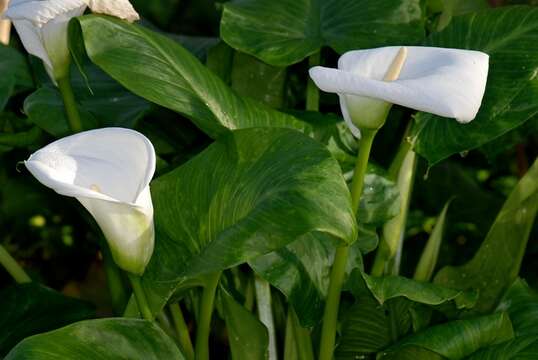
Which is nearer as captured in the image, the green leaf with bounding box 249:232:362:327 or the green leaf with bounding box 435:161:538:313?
the green leaf with bounding box 249:232:362:327

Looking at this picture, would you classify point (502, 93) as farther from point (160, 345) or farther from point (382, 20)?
point (160, 345)

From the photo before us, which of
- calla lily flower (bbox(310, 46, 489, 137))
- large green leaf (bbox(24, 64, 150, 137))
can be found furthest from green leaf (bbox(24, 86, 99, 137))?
calla lily flower (bbox(310, 46, 489, 137))

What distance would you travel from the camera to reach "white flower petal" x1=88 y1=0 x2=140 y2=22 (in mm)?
1008

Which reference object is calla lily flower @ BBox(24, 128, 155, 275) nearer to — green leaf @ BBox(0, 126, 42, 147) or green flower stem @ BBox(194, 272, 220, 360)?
green flower stem @ BBox(194, 272, 220, 360)

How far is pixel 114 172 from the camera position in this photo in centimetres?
88

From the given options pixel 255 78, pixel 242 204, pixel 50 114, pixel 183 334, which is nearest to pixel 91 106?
pixel 50 114

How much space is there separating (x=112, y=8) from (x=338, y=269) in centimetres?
36

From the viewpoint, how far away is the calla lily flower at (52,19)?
964 mm

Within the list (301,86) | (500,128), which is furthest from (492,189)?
(500,128)

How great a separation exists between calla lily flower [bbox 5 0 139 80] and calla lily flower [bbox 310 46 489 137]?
0.84 ft

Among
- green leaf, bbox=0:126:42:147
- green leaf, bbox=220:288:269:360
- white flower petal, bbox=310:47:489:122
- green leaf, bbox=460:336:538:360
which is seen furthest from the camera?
green leaf, bbox=0:126:42:147

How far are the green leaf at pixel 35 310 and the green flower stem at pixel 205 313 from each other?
0.25 meters

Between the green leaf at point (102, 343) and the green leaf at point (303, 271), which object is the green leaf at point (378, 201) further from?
the green leaf at point (102, 343)

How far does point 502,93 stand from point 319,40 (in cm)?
25
